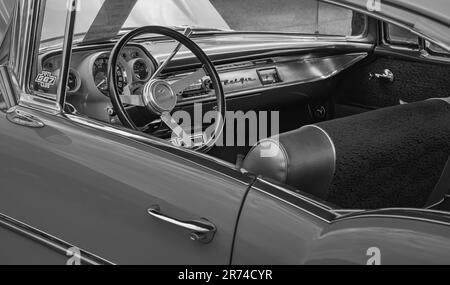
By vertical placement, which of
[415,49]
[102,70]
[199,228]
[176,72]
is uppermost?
[415,49]

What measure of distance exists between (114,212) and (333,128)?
0.73 m

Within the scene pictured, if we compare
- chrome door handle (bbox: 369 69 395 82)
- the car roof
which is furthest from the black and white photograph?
chrome door handle (bbox: 369 69 395 82)

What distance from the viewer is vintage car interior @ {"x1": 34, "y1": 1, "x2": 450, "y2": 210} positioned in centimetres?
194

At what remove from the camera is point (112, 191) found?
1.89 metres

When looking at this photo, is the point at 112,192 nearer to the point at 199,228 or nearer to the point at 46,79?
the point at 199,228

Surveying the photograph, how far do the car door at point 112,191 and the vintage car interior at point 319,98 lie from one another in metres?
0.17

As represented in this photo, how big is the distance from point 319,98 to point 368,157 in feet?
6.05

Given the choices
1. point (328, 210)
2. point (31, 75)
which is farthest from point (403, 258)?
point (31, 75)

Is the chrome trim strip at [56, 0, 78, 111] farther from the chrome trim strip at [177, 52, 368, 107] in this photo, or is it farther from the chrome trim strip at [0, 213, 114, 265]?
the chrome trim strip at [177, 52, 368, 107]

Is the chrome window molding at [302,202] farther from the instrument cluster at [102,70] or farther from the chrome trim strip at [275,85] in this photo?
the chrome trim strip at [275,85]

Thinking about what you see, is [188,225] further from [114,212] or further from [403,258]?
[403,258]

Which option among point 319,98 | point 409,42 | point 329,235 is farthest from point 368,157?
point 319,98

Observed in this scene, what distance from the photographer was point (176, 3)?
3449 millimetres

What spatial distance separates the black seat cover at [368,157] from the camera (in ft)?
6.06
